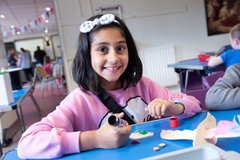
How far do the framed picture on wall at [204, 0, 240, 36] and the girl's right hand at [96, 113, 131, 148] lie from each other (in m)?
4.83

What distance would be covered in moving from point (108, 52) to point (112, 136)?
1.22ft

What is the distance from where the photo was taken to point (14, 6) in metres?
6.66

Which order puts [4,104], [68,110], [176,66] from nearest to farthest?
[68,110] → [4,104] → [176,66]

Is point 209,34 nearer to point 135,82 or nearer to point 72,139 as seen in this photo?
point 135,82

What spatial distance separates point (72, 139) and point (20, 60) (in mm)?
10265

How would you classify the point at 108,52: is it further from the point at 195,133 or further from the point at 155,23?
the point at 155,23

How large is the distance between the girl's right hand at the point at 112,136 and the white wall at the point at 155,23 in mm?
3852

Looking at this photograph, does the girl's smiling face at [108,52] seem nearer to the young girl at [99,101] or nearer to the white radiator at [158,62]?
the young girl at [99,101]

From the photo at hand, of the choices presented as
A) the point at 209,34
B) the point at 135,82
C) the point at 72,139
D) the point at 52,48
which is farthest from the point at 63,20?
the point at 52,48

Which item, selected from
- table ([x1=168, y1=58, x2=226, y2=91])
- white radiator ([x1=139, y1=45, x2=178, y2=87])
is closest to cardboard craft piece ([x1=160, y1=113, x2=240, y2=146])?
table ([x1=168, y1=58, x2=226, y2=91])

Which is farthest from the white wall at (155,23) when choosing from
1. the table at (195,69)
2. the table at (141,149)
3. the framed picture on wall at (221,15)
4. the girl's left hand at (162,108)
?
the table at (141,149)

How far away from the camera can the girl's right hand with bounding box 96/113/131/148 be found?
729 millimetres

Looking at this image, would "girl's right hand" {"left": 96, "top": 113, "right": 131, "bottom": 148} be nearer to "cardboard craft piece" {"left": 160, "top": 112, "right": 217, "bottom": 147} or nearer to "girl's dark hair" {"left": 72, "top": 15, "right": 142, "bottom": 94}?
"cardboard craft piece" {"left": 160, "top": 112, "right": 217, "bottom": 147}

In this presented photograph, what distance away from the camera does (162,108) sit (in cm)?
88
